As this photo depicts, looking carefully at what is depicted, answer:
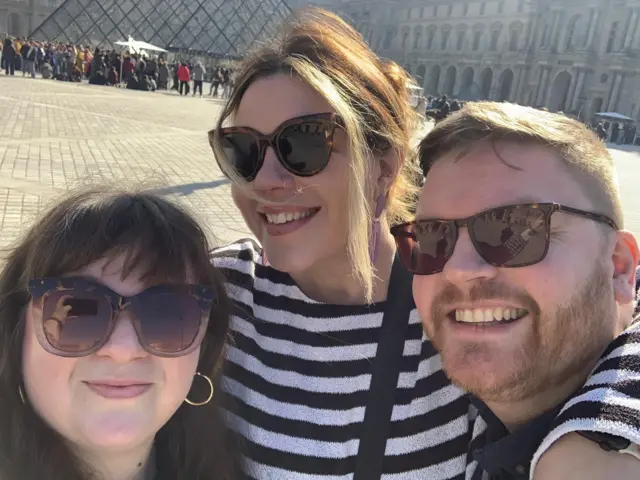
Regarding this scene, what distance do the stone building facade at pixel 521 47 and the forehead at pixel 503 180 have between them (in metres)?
43.2

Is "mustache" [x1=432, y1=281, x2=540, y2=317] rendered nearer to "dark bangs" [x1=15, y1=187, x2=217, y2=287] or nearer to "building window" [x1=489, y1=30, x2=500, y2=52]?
"dark bangs" [x1=15, y1=187, x2=217, y2=287]

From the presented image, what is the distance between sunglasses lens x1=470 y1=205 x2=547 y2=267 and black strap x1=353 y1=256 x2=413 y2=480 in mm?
353

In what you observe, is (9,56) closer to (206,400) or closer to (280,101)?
(280,101)

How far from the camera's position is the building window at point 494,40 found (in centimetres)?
5778

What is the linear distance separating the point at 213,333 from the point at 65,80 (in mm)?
26729

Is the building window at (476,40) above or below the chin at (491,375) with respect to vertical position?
above

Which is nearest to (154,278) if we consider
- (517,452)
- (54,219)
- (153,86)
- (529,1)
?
(54,219)

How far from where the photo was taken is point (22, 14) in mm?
51562

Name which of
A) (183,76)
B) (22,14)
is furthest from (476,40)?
(22,14)

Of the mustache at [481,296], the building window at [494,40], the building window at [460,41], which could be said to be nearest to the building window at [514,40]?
the building window at [494,40]

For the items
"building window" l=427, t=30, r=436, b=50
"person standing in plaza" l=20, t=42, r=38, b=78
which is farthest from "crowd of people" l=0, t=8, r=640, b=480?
"building window" l=427, t=30, r=436, b=50

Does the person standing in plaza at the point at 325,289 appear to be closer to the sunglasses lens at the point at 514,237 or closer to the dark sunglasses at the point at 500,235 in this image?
the dark sunglasses at the point at 500,235

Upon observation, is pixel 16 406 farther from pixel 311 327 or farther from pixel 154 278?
pixel 311 327

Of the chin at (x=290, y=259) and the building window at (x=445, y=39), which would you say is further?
the building window at (x=445, y=39)
